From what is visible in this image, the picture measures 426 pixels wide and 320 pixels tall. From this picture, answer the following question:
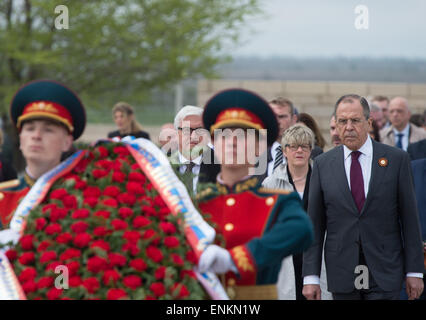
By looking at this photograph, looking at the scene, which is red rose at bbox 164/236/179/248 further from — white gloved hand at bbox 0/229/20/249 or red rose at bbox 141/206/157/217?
white gloved hand at bbox 0/229/20/249

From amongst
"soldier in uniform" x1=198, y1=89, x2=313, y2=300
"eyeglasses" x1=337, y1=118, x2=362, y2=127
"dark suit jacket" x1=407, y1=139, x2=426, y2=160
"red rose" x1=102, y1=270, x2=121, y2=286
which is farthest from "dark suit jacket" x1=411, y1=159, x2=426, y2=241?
"red rose" x1=102, y1=270, x2=121, y2=286

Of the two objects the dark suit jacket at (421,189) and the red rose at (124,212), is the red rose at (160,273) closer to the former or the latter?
the red rose at (124,212)

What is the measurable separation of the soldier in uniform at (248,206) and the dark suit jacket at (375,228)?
1.69 metres

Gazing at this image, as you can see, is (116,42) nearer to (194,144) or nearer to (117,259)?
(194,144)

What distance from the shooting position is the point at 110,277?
11.4 feet

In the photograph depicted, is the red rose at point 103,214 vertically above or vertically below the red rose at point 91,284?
above

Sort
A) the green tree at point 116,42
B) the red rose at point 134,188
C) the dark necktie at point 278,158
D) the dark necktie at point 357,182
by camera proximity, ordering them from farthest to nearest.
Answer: the green tree at point 116,42 → the dark necktie at point 278,158 → the dark necktie at point 357,182 → the red rose at point 134,188

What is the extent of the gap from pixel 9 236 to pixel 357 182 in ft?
9.18

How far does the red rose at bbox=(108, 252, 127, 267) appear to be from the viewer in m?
3.54

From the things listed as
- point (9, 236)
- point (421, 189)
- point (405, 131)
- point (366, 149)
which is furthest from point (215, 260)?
point (405, 131)

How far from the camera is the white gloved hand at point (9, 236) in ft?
12.2

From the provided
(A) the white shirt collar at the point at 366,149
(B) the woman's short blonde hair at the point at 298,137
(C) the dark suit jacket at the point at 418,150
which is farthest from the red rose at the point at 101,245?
(C) the dark suit jacket at the point at 418,150

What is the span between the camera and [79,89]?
18.0 meters
